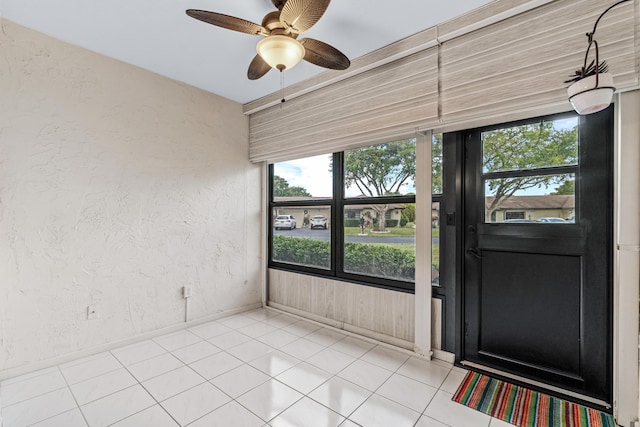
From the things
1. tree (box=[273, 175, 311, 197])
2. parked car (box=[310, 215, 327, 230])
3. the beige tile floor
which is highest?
tree (box=[273, 175, 311, 197])

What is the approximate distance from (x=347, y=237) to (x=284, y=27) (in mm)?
2177

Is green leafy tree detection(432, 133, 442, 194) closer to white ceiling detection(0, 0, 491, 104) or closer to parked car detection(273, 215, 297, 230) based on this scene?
white ceiling detection(0, 0, 491, 104)

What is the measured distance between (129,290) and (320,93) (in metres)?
2.84

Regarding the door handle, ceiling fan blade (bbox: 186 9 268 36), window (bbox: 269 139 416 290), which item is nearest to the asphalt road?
window (bbox: 269 139 416 290)

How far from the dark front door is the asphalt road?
529 mm

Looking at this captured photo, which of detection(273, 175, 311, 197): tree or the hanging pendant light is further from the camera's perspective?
detection(273, 175, 311, 197): tree

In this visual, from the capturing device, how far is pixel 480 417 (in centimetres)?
183

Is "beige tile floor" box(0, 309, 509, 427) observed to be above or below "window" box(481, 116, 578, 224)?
below

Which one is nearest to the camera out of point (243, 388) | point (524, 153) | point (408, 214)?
point (243, 388)

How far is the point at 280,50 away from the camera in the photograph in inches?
70.4

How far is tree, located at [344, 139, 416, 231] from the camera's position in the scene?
285 cm

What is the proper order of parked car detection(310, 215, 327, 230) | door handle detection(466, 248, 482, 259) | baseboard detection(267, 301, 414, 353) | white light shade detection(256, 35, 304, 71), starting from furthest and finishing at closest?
1. parked car detection(310, 215, 327, 230)
2. baseboard detection(267, 301, 414, 353)
3. door handle detection(466, 248, 482, 259)
4. white light shade detection(256, 35, 304, 71)

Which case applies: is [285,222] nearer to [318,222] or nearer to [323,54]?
[318,222]

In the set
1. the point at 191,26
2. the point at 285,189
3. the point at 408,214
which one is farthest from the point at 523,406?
the point at 191,26
